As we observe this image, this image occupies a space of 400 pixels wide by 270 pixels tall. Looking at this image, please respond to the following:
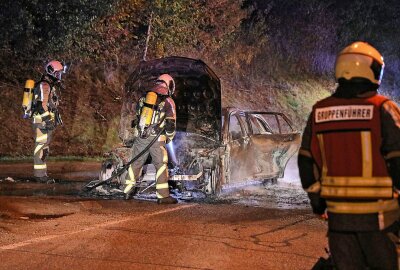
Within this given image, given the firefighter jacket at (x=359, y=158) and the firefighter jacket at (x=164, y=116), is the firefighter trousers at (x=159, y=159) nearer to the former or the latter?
the firefighter jacket at (x=164, y=116)

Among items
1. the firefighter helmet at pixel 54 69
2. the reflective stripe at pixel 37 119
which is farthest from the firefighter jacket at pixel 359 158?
the reflective stripe at pixel 37 119

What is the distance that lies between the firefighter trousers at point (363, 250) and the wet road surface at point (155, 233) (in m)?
2.06

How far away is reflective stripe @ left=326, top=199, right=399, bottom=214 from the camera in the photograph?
3.31m

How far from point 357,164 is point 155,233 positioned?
3841 millimetres

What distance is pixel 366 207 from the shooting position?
10.9 ft

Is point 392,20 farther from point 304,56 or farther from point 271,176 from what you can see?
point 271,176

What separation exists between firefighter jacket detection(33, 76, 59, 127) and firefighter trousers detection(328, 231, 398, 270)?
8.21 m

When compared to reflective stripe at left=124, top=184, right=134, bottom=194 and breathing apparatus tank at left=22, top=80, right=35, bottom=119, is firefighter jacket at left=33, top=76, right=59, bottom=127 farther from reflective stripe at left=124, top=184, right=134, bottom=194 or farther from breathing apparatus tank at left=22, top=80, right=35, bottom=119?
reflective stripe at left=124, top=184, right=134, bottom=194

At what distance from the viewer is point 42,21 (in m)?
15.2

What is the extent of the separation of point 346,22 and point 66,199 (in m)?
20.5

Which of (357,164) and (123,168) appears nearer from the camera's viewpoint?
(357,164)

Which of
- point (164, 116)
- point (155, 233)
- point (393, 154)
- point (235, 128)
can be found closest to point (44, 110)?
point (164, 116)

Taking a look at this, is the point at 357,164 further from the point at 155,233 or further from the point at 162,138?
the point at 162,138

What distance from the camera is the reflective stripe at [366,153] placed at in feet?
10.8
